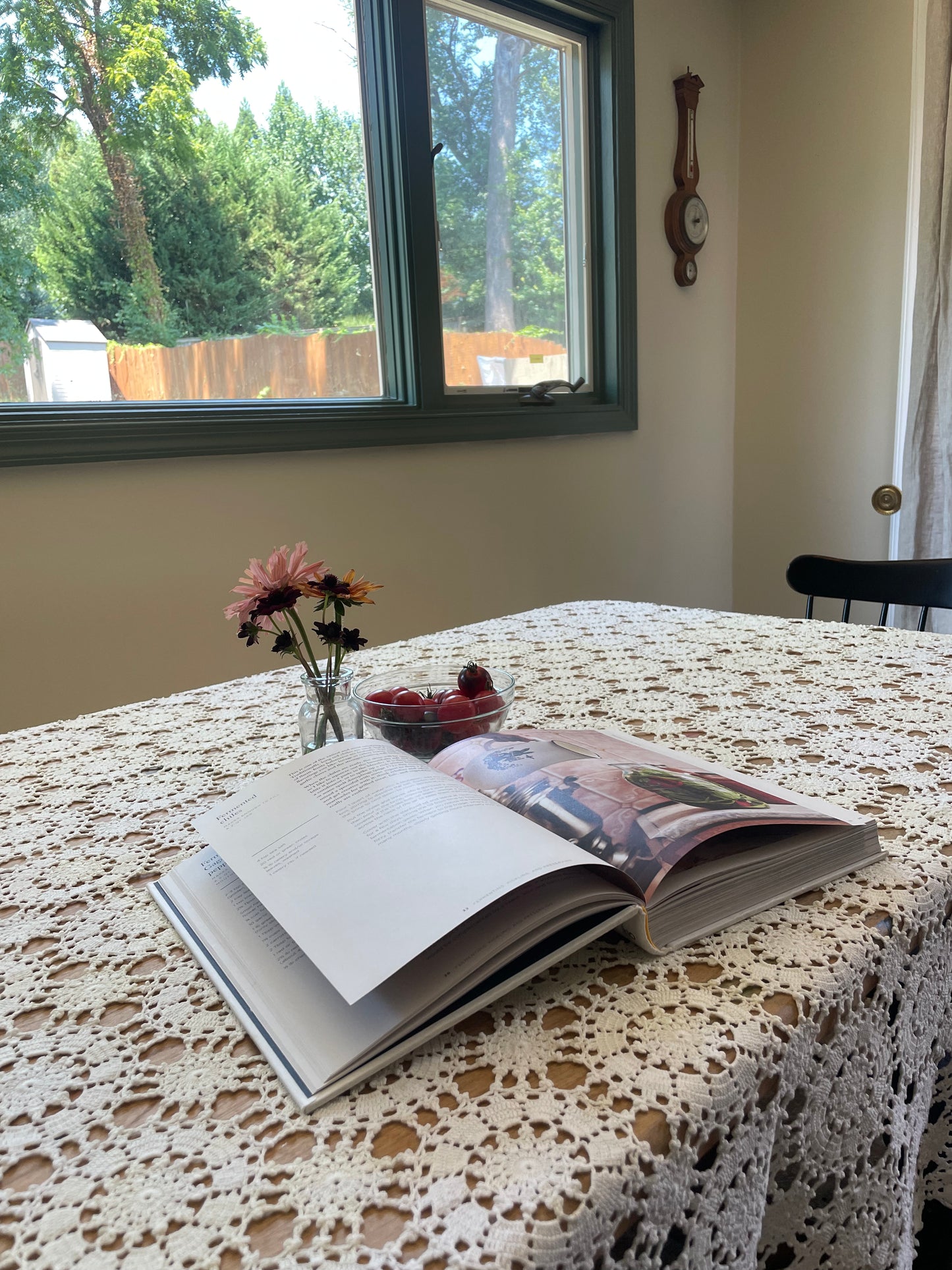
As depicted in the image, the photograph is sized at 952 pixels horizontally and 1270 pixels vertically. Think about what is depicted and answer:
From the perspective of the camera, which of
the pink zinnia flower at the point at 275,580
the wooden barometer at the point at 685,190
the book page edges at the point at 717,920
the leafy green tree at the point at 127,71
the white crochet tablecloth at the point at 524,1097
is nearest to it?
the white crochet tablecloth at the point at 524,1097

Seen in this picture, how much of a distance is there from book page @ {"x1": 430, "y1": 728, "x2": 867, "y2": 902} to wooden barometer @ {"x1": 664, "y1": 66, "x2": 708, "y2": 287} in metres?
2.42

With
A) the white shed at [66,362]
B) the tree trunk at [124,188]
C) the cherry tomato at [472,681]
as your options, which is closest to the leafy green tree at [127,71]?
the tree trunk at [124,188]

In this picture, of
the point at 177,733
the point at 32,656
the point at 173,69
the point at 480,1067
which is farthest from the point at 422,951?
the point at 173,69

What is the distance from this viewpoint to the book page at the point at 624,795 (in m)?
0.50

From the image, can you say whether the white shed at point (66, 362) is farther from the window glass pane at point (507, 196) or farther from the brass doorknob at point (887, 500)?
the brass doorknob at point (887, 500)

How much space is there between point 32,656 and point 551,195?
191 centimetres

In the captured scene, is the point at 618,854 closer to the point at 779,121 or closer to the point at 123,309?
the point at 123,309

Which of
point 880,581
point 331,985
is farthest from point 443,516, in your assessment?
point 331,985

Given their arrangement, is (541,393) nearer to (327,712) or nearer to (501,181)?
(501,181)

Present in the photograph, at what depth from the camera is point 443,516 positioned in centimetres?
226

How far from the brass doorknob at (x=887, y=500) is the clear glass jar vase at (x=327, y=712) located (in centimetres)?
237

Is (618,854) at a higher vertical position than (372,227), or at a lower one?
lower

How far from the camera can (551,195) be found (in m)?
2.52

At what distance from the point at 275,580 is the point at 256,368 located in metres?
1.46
